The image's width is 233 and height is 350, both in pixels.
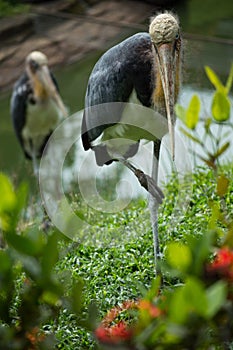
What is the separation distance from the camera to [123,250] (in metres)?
3.64

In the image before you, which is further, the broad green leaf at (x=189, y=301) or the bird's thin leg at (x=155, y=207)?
the bird's thin leg at (x=155, y=207)

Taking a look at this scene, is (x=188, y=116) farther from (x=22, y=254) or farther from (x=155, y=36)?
(x=155, y=36)

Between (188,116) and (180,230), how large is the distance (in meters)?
1.93

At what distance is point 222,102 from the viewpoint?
1681 millimetres

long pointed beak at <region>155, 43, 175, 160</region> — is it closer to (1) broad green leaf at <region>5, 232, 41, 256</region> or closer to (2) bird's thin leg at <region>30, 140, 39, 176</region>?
(1) broad green leaf at <region>5, 232, 41, 256</region>

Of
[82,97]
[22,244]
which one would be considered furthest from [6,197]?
[82,97]

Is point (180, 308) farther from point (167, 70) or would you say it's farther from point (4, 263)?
point (167, 70)

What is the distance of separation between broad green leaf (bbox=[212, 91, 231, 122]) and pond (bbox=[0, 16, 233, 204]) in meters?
2.67

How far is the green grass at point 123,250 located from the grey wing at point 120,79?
2.02 ft

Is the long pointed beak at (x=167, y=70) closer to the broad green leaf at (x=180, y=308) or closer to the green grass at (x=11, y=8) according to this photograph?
the broad green leaf at (x=180, y=308)

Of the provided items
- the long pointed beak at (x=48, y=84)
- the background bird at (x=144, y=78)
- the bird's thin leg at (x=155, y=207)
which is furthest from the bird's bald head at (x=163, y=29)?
the long pointed beak at (x=48, y=84)

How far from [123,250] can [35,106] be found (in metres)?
2.36

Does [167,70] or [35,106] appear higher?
[35,106]

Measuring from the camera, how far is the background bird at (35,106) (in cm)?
567
